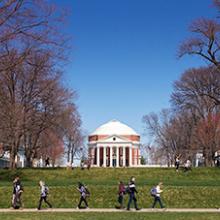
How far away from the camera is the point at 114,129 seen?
114375 mm

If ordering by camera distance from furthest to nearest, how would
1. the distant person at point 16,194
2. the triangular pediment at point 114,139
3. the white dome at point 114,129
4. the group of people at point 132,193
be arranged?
the white dome at point 114,129
the triangular pediment at point 114,139
the distant person at point 16,194
the group of people at point 132,193

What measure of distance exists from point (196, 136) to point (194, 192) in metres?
33.6

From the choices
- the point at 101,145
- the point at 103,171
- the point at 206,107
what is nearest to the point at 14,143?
the point at 103,171

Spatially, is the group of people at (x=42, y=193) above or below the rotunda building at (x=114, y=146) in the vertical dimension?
below

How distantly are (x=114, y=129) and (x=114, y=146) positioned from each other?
583 centimetres

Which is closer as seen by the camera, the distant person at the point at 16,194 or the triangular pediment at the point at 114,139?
the distant person at the point at 16,194

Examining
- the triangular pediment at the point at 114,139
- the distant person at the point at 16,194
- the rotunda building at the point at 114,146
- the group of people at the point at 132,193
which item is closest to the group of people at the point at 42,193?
the distant person at the point at 16,194

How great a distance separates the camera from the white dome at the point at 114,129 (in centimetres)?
11262

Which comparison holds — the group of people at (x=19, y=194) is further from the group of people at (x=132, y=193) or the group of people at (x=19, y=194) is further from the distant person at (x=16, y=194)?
the group of people at (x=132, y=193)

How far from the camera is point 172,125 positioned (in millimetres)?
70688

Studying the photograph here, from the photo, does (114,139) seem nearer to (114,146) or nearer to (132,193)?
(114,146)

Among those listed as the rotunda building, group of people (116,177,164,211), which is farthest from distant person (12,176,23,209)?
the rotunda building

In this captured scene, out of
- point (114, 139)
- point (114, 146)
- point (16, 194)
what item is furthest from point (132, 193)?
point (114, 139)

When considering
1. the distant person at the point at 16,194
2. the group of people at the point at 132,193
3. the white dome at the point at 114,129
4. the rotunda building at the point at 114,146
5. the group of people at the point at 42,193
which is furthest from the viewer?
the white dome at the point at 114,129
